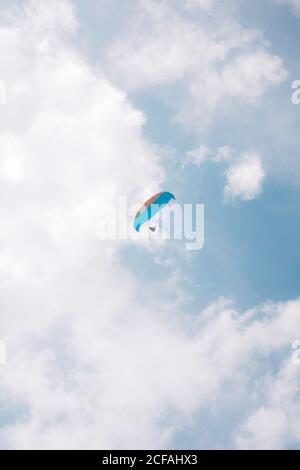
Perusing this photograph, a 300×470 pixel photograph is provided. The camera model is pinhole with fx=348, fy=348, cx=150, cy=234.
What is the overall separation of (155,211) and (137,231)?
9.97 feet

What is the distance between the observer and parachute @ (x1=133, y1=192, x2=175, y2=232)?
38438 millimetres

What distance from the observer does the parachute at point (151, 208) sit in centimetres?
3844

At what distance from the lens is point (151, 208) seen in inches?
1529
